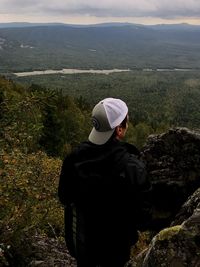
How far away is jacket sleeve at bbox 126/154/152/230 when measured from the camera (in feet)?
15.3

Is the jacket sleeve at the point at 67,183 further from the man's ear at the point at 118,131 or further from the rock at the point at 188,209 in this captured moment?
the rock at the point at 188,209

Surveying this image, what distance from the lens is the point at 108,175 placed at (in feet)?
15.7

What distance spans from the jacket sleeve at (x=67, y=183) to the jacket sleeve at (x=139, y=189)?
75 cm

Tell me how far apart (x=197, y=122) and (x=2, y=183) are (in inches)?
5967

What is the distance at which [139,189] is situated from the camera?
15.3 feet

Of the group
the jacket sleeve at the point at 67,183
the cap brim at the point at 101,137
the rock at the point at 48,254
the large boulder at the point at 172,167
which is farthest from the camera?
the large boulder at the point at 172,167

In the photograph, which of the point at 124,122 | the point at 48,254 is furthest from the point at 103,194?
the point at 48,254

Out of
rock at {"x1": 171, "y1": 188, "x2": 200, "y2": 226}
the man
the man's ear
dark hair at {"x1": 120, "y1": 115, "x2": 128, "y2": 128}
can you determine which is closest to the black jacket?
the man

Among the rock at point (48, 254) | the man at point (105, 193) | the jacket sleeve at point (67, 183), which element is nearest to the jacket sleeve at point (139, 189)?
the man at point (105, 193)

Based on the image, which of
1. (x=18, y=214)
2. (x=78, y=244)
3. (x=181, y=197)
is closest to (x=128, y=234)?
(x=78, y=244)

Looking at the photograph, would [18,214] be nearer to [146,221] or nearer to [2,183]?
[2,183]

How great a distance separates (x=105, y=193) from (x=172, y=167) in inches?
312

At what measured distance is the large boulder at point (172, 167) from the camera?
39.1 ft

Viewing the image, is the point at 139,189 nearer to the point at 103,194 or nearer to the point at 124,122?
the point at 103,194
